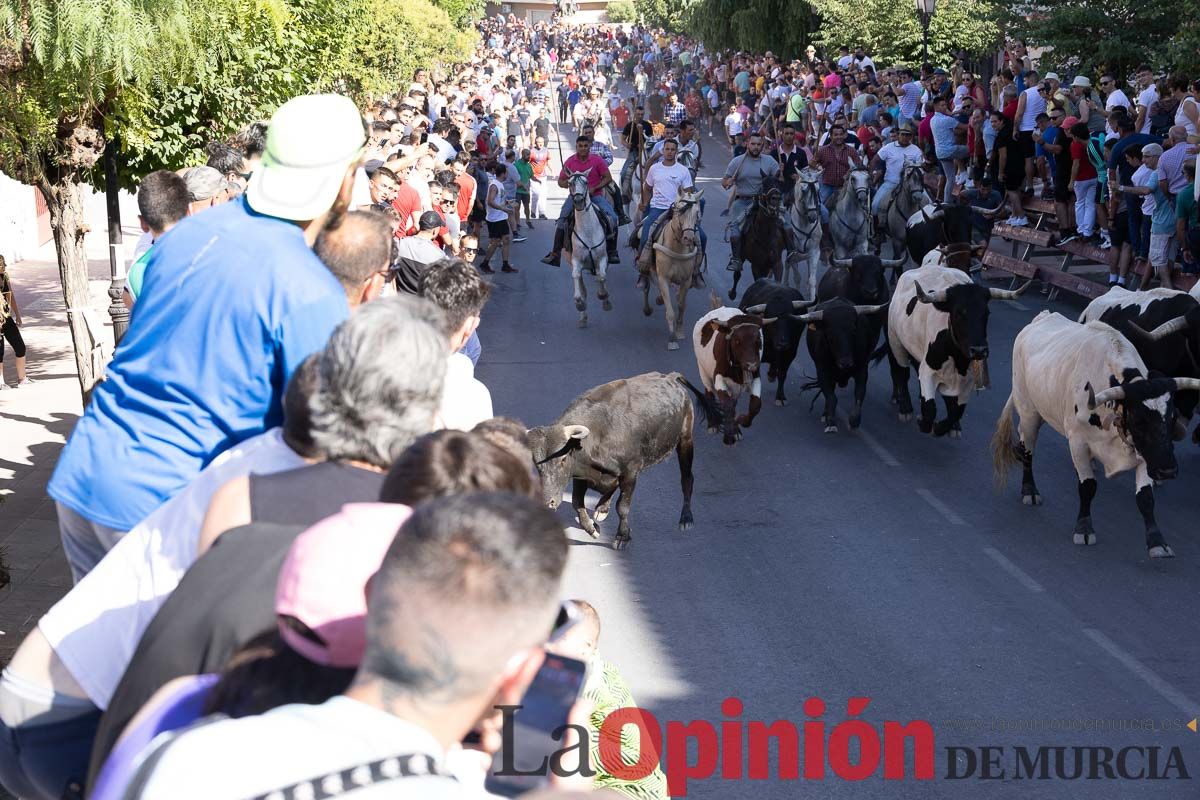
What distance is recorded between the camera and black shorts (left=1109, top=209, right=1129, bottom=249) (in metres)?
17.7

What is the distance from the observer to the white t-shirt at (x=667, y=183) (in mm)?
19672

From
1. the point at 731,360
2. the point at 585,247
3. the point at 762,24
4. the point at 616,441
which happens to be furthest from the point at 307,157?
the point at 762,24

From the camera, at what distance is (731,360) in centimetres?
1283

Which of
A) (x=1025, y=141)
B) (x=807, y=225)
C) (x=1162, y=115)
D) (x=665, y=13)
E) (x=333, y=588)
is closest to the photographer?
(x=333, y=588)

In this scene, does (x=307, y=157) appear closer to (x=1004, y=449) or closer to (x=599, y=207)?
(x=1004, y=449)

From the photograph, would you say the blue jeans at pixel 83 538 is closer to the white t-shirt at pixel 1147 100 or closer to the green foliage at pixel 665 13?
the white t-shirt at pixel 1147 100

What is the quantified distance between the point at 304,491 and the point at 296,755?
1.04 meters

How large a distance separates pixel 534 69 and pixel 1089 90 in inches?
1865

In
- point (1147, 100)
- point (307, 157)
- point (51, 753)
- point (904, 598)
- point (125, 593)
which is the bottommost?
point (904, 598)

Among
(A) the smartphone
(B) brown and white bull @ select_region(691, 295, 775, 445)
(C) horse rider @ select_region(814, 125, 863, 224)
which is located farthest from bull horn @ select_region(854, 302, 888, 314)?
(A) the smartphone

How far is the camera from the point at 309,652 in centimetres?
257

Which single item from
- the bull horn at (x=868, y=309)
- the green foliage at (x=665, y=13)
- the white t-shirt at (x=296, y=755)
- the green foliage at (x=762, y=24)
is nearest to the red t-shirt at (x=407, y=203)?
the bull horn at (x=868, y=309)

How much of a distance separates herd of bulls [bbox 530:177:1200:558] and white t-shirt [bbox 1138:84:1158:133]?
4.34 m

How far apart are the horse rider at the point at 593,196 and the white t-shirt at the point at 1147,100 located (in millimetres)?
7162
